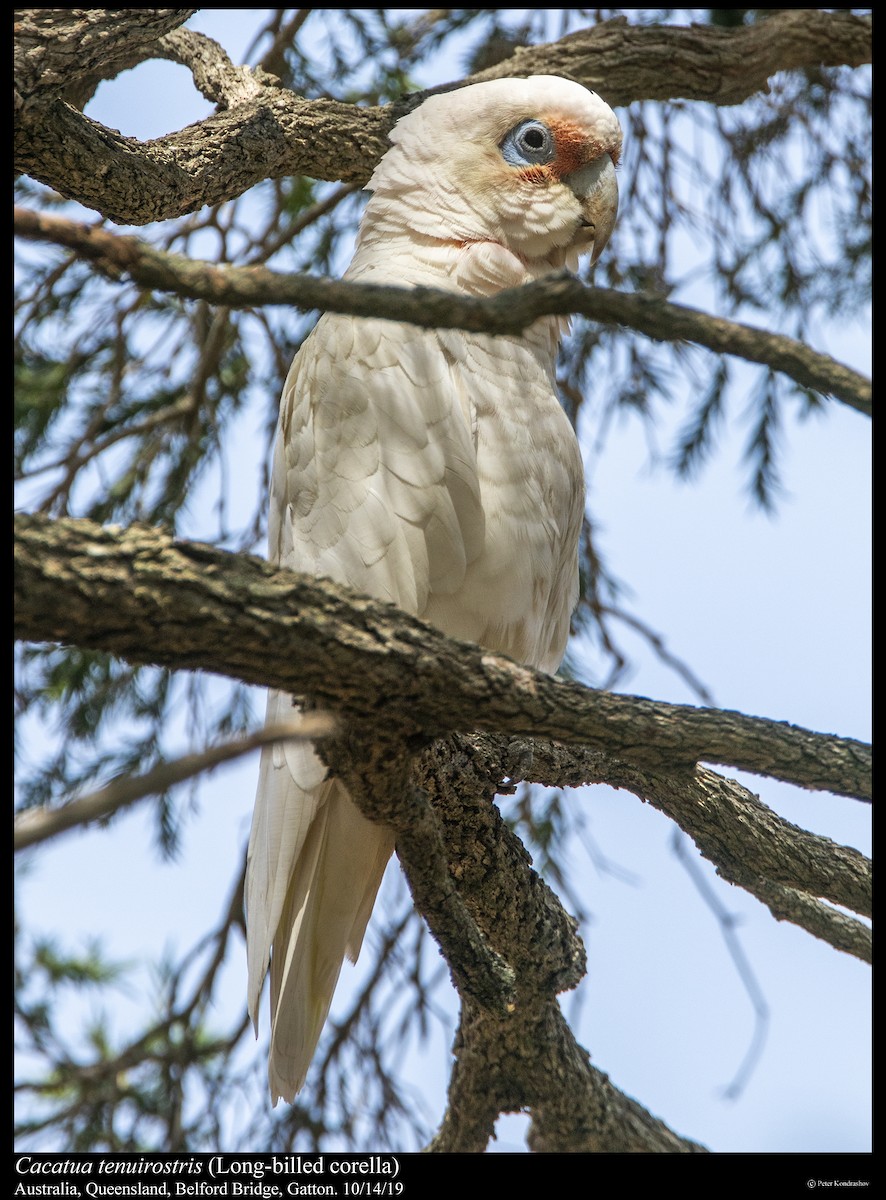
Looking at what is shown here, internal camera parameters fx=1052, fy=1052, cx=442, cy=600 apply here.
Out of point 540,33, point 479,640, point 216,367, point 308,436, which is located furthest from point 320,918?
point 540,33

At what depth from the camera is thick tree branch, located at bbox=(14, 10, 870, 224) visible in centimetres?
204

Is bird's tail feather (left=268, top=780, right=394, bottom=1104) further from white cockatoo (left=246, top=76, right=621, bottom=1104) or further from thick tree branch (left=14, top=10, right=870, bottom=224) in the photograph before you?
thick tree branch (left=14, top=10, right=870, bottom=224)

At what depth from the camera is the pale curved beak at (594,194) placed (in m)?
2.64

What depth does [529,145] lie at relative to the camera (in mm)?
2586

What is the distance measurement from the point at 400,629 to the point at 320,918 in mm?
1155

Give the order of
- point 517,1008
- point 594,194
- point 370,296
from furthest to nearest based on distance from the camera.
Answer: point 594,194 < point 517,1008 < point 370,296

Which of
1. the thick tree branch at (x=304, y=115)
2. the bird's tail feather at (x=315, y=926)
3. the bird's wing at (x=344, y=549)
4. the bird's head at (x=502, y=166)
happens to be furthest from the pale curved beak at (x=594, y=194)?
the bird's tail feather at (x=315, y=926)

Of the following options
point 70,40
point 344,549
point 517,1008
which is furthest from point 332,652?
point 70,40

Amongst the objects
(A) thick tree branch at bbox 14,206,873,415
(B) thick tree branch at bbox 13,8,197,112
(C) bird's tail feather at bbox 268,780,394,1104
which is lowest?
(C) bird's tail feather at bbox 268,780,394,1104

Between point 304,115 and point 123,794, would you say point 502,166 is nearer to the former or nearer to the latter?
point 304,115

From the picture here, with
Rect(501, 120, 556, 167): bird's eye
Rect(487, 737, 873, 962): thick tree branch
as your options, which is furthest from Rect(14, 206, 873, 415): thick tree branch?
Rect(501, 120, 556, 167): bird's eye

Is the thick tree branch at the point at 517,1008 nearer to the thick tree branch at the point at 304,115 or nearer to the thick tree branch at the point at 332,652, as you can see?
the thick tree branch at the point at 332,652

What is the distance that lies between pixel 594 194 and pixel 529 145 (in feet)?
0.67

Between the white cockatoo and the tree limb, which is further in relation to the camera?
the white cockatoo
